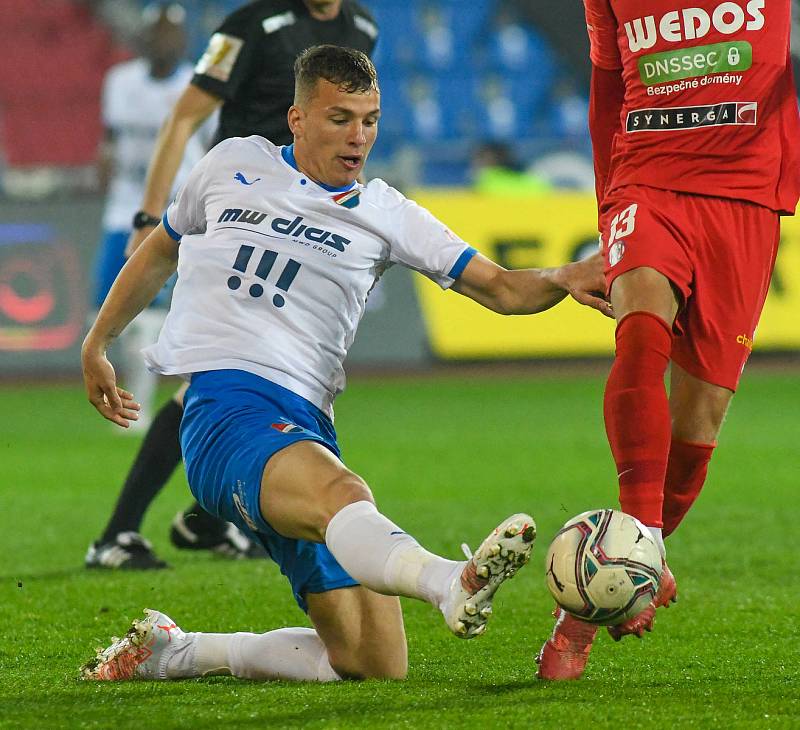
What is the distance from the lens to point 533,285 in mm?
3598

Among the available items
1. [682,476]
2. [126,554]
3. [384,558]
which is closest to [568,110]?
[126,554]

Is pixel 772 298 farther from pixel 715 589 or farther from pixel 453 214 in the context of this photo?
pixel 715 589

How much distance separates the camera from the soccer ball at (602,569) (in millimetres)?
3133

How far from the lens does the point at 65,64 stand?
17.7 metres

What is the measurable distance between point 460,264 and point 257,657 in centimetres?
114

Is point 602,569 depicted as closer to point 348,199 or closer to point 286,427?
point 286,427

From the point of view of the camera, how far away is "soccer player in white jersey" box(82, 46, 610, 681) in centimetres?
362

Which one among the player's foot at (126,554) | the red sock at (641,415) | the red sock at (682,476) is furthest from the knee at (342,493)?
the player's foot at (126,554)

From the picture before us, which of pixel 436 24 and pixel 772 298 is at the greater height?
pixel 436 24

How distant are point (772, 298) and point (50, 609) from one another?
9.38 metres

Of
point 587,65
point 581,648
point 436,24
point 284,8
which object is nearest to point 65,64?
point 436,24

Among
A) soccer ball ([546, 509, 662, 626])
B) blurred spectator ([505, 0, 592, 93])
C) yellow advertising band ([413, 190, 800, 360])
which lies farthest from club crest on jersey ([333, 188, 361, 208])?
blurred spectator ([505, 0, 592, 93])

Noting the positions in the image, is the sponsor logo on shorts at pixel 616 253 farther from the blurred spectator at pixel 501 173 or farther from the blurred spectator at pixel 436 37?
the blurred spectator at pixel 436 37

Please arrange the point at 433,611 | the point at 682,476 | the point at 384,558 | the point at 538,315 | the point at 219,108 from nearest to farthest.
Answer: the point at 384,558, the point at 682,476, the point at 433,611, the point at 219,108, the point at 538,315
